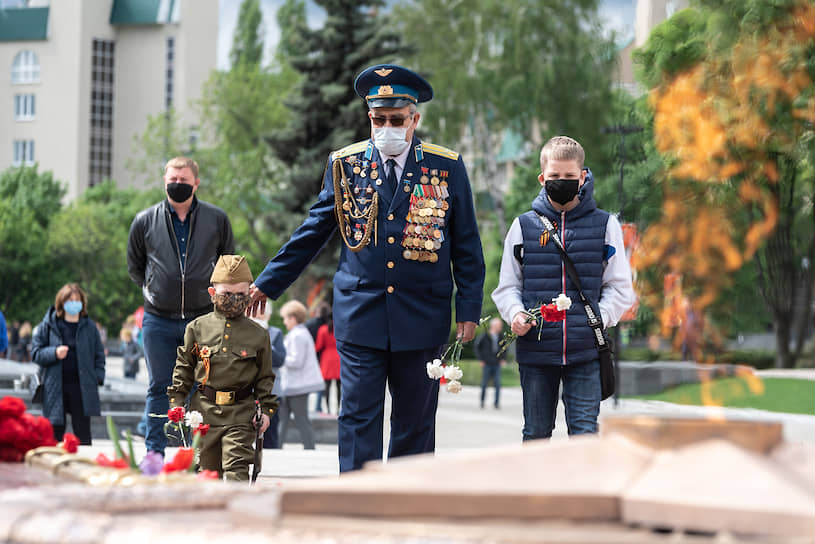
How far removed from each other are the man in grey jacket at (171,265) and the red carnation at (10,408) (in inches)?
150

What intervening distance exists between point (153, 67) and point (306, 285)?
5977cm

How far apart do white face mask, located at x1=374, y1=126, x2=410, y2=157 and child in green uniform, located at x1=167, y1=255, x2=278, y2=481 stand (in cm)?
134

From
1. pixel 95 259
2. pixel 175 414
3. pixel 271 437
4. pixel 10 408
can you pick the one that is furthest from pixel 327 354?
pixel 95 259

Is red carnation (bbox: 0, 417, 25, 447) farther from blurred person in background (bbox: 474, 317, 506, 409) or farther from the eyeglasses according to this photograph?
blurred person in background (bbox: 474, 317, 506, 409)

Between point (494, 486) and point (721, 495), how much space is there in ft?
1.21

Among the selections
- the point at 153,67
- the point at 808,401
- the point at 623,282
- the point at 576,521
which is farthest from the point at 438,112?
the point at 153,67

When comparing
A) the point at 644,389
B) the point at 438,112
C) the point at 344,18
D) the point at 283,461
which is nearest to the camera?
the point at 644,389

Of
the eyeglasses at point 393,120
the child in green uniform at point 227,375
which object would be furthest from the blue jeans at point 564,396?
the child in green uniform at point 227,375

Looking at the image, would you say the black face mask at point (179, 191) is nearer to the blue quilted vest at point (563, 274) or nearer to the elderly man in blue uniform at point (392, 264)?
the elderly man in blue uniform at point (392, 264)

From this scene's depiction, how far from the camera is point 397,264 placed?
19.2 ft

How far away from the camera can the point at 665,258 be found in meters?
3.75

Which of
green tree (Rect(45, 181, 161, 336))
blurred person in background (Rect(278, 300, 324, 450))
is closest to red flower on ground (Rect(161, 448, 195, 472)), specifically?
blurred person in background (Rect(278, 300, 324, 450))

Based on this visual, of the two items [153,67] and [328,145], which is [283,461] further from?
[153,67]

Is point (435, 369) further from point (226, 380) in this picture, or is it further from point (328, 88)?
point (328, 88)
